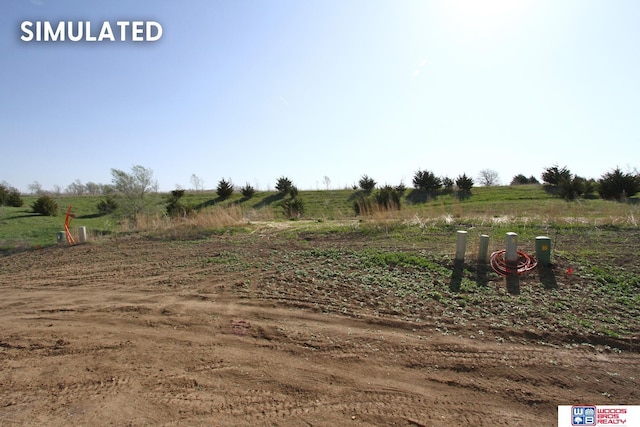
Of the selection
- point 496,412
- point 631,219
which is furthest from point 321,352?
point 631,219

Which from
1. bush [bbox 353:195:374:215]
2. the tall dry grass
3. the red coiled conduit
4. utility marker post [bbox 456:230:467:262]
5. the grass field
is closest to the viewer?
the grass field

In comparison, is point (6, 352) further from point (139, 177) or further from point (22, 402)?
point (139, 177)

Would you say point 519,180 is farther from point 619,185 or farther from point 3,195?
point 3,195

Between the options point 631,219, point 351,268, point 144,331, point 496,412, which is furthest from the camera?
point 631,219

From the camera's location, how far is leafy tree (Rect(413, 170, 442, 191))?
2947cm

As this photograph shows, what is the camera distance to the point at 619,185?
70.4ft

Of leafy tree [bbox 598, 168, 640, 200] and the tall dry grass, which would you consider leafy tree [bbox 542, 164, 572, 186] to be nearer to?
leafy tree [bbox 598, 168, 640, 200]

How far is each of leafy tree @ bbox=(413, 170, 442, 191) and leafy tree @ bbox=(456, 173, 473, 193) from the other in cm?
158

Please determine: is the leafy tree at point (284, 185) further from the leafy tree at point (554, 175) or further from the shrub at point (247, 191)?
the leafy tree at point (554, 175)

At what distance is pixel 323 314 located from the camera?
4.32 meters

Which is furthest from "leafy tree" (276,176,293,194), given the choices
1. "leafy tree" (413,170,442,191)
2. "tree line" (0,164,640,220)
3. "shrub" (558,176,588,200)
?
"shrub" (558,176,588,200)

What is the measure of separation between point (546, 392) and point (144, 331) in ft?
13.5

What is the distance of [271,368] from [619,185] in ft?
88.8

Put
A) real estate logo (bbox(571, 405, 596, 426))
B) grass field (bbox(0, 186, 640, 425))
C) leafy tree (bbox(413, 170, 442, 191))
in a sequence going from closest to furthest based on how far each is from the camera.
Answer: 1. real estate logo (bbox(571, 405, 596, 426))
2. grass field (bbox(0, 186, 640, 425))
3. leafy tree (bbox(413, 170, 442, 191))
